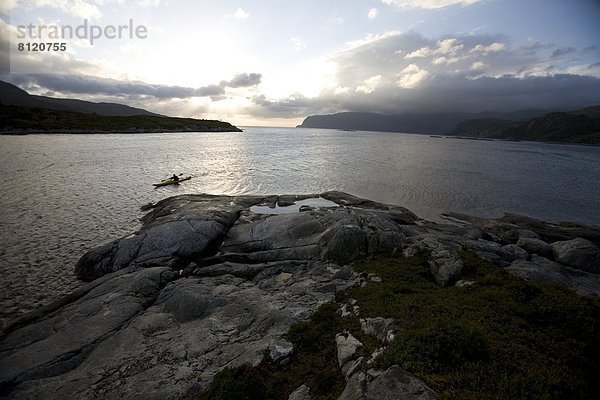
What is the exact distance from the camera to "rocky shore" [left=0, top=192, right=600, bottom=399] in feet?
42.1

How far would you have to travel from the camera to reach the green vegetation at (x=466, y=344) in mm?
9570

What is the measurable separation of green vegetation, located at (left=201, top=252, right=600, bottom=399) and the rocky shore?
2.30 feet

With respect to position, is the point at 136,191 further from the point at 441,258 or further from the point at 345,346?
the point at 345,346

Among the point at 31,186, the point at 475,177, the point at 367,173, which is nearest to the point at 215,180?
the point at 31,186

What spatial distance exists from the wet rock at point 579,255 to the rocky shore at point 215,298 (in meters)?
0.09

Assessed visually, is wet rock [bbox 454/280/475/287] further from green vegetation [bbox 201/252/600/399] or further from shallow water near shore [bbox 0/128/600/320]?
shallow water near shore [bbox 0/128/600/320]

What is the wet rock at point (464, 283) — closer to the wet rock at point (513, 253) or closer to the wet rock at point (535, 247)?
the wet rock at point (513, 253)

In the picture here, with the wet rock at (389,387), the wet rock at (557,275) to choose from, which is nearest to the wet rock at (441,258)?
the wet rock at (557,275)

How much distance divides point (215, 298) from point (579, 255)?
107 ft

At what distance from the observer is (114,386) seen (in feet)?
41.4

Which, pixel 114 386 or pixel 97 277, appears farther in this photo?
pixel 97 277

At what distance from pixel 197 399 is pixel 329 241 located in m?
15.6

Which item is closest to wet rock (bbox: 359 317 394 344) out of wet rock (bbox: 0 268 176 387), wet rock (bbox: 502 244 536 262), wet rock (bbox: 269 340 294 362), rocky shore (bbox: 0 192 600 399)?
rocky shore (bbox: 0 192 600 399)

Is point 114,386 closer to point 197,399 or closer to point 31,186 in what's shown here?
point 197,399
